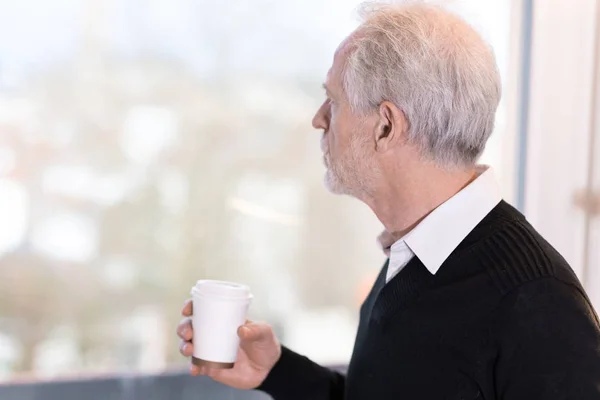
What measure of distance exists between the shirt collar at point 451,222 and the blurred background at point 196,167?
750 mm

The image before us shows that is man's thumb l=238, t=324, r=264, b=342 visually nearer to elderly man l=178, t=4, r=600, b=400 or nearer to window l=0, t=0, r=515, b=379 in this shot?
elderly man l=178, t=4, r=600, b=400

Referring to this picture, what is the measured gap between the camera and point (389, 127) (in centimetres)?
119

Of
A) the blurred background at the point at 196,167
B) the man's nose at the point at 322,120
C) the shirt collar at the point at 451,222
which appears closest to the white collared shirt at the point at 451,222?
the shirt collar at the point at 451,222

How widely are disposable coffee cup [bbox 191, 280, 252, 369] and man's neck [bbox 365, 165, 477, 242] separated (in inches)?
11.1

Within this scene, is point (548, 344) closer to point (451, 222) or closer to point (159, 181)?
point (451, 222)

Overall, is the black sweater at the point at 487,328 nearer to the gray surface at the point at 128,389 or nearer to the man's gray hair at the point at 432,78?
the man's gray hair at the point at 432,78

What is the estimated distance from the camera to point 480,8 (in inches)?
84.1

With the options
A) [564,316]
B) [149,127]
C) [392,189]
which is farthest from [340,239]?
[564,316]

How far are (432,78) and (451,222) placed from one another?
0.74ft

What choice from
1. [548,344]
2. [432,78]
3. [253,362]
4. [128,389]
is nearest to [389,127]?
[432,78]

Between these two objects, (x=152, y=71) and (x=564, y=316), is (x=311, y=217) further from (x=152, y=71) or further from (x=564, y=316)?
(x=564, y=316)

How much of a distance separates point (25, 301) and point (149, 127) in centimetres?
54

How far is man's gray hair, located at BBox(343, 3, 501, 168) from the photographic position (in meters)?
1.13

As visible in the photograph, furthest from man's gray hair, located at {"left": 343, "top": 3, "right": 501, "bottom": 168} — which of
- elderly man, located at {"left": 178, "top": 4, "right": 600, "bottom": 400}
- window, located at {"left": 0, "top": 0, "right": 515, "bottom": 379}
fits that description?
window, located at {"left": 0, "top": 0, "right": 515, "bottom": 379}
